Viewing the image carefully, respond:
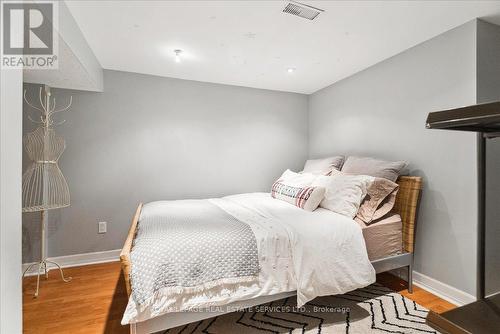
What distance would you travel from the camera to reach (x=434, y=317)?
21.4 inches

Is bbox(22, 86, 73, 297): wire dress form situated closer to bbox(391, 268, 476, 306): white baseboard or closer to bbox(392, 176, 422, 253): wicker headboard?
bbox(392, 176, 422, 253): wicker headboard

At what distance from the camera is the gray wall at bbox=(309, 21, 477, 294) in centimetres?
211

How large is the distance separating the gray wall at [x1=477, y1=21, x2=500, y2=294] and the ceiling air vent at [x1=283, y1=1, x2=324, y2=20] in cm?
135

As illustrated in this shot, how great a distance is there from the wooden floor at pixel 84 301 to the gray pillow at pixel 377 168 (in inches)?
43.3

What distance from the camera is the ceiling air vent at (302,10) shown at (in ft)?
6.32

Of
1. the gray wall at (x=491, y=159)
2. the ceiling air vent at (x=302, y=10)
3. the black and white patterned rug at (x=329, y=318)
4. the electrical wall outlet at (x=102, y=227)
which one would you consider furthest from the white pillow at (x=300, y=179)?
the electrical wall outlet at (x=102, y=227)

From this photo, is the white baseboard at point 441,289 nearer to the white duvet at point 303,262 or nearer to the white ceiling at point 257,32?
the white duvet at point 303,262

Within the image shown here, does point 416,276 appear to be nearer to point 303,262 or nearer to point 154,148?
point 303,262

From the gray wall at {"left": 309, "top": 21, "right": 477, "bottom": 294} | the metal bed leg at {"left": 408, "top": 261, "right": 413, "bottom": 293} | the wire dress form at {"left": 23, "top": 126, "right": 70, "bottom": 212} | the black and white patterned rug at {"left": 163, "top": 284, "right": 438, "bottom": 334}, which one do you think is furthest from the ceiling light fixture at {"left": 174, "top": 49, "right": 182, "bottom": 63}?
the metal bed leg at {"left": 408, "top": 261, "right": 413, "bottom": 293}

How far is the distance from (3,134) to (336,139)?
3.51 metres

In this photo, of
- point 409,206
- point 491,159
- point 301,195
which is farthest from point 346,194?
point 491,159

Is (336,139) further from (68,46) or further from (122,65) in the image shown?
(68,46)

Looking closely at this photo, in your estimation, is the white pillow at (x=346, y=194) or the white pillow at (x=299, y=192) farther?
the white pillow at (x=299, y=192)

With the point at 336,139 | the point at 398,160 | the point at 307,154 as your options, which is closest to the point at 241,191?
the point at 307,154
